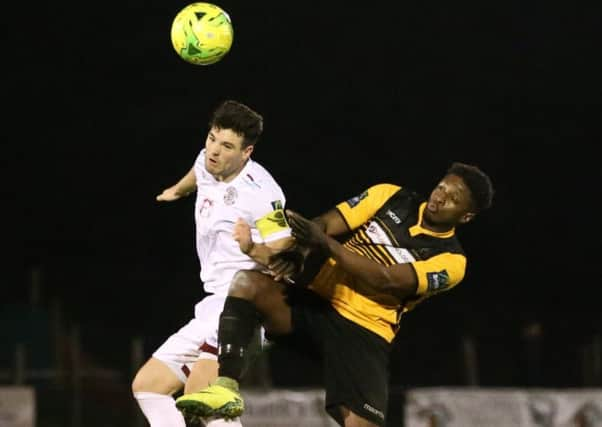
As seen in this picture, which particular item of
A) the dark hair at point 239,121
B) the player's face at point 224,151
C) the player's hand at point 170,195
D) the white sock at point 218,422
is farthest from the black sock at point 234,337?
the player's hand at point 170,195

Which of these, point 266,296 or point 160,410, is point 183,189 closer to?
point 266,296

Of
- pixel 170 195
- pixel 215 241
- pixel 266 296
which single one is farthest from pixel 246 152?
pixel 266 296

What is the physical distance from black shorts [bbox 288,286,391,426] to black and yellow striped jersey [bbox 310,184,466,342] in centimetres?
7

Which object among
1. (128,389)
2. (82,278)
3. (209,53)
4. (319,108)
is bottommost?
(128,389)

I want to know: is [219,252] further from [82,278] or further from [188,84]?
[188,84]

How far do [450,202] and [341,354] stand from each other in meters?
1.01

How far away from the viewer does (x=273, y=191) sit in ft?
21.0

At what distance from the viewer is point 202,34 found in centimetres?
653

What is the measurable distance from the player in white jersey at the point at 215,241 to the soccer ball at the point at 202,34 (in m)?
0.35

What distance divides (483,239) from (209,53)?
17905 millimetres

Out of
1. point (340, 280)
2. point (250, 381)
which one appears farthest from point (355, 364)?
point (250, 381)

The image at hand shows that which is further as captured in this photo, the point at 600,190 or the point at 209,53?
the point at 600,190

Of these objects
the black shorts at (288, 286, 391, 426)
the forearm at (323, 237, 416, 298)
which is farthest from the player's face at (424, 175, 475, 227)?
the black shorts at (288, 286, 391, 426)

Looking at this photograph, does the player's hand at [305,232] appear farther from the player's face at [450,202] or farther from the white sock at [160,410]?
the white sock at [160,410]
